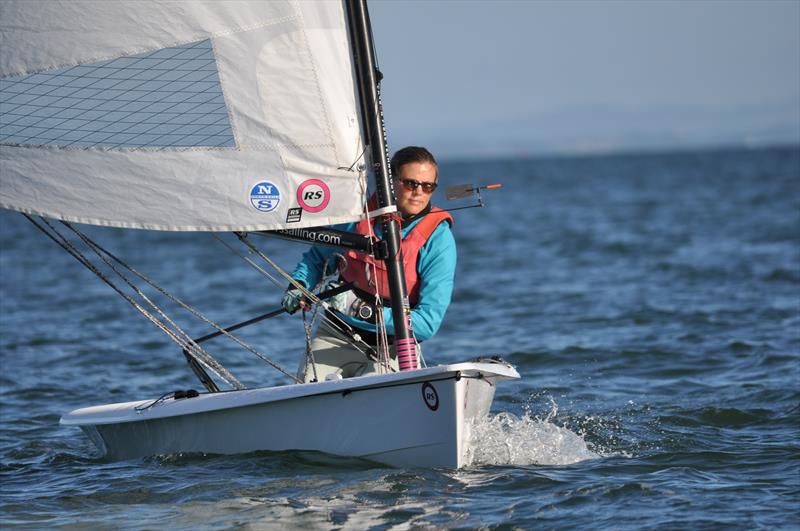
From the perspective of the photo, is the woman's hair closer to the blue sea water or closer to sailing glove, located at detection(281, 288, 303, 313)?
sailing glove, located at detection(281, 288, 303, 313)

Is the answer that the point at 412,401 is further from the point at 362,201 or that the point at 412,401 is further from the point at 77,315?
the point at 77,315

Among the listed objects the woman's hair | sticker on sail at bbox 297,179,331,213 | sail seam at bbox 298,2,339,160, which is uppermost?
sail seam at bbox 298,2,339,160

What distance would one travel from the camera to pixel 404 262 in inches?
208

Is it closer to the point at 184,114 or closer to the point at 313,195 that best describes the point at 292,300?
the point at 313,195

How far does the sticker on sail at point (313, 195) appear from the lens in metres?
4.95

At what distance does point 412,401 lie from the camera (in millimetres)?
4812

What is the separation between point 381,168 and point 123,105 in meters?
1.17

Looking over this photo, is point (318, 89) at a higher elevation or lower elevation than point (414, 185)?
higher

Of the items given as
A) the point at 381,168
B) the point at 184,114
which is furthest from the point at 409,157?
the point at 184,114

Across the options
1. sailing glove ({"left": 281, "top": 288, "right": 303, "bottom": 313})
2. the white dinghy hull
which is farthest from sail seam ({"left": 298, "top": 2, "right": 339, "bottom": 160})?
the white dinghy hull

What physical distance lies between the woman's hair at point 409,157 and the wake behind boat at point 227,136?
0.77ft

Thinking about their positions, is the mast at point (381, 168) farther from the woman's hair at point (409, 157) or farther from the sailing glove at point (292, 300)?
the sailing glove at point (292, 300)

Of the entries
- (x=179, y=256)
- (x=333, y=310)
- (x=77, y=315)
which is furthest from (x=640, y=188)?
(x=333, y=310)

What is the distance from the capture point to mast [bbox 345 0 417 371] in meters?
4.98
